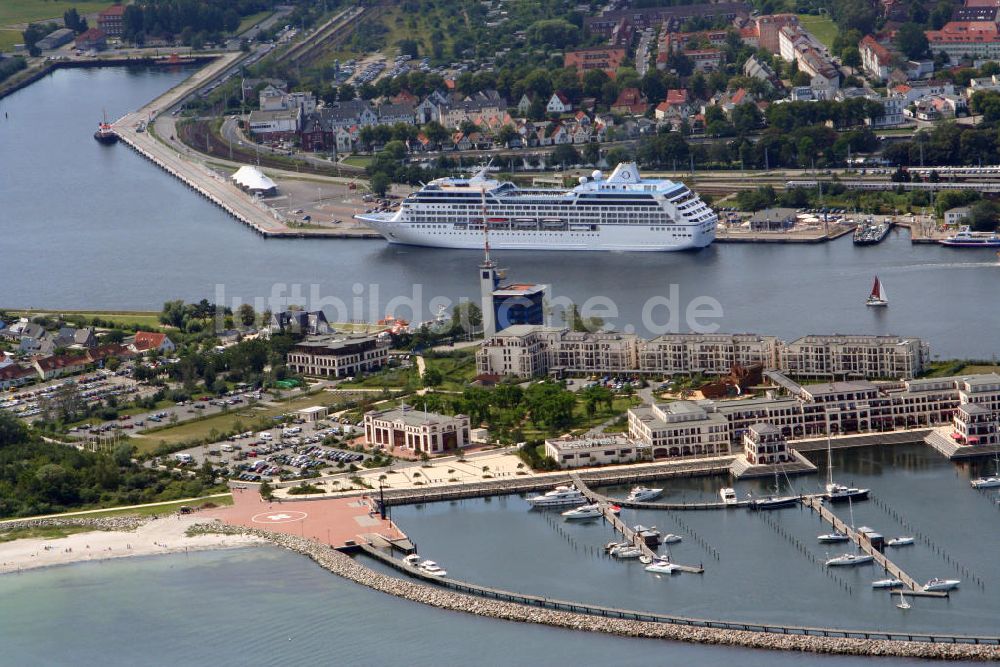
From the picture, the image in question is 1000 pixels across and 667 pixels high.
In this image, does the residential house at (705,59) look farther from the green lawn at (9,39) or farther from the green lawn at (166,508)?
the green lawn at (166,508)

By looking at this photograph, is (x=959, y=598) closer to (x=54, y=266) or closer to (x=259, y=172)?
(x=54, y=266)

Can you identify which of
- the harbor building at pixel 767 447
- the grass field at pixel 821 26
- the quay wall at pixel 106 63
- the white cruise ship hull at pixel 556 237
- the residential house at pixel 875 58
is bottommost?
the harbor building at pixel 767 447

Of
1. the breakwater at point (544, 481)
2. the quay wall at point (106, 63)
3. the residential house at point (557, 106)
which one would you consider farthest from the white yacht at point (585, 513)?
the quay wall at point (106, 63)

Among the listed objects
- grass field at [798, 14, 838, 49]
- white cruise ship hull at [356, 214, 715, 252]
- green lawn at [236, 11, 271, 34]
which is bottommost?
white cruise ship hull at [356, 214, 715, 252]

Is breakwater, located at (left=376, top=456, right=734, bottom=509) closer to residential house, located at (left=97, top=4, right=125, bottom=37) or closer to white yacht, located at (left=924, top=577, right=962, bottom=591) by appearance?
white yacht, located at (left=924, top=577, right=962, bottom=591)

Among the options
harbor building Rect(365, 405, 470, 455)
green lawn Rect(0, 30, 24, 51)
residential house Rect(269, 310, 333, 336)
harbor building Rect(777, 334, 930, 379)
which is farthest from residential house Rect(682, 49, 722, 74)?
harbor building Rect(365, 405, 470, 455)
